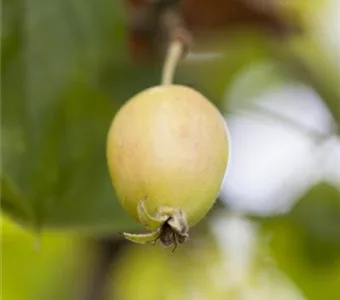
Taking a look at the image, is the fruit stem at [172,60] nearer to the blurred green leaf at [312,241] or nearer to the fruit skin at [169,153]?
the fruit skin at [169,153]

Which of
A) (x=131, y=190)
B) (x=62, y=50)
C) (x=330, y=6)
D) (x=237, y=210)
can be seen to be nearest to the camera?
(x=131, y=190)

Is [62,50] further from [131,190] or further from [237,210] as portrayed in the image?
[237,210]

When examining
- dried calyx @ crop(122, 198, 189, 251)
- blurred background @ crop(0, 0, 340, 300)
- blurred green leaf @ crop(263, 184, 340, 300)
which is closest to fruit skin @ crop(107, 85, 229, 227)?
dried calyx @ crop(122, 198, 189, 251)

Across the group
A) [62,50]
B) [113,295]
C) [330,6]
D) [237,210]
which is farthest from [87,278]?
[330,6]

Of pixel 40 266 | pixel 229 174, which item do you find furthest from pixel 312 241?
pixel 40 266

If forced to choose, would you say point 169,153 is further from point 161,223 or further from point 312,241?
point 312,241

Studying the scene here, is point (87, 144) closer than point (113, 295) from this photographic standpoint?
Yes

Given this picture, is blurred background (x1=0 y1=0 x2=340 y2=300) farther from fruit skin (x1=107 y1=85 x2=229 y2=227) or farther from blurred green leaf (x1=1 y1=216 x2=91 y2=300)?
fruit skin (x1=107 y1=85 x2=229 y2=227)
